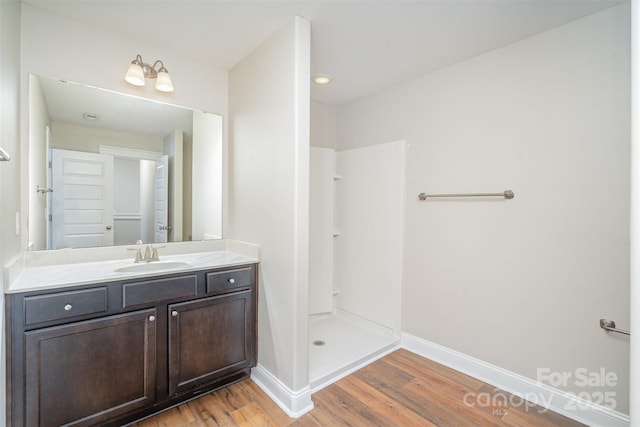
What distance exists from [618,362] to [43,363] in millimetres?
2926

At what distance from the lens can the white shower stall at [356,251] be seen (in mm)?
2742

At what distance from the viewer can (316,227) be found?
313cm

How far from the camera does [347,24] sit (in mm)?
1868

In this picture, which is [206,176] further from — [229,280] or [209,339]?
[209,339]

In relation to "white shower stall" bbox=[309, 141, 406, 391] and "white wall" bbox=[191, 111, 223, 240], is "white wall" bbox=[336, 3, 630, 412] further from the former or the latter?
"white wall" bbox=[191, 111, 223, 240]

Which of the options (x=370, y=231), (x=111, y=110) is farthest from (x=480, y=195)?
(x=111, y=110)

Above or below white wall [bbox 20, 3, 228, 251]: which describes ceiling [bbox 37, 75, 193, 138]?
below

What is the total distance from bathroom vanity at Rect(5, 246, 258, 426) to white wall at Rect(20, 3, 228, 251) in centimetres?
62

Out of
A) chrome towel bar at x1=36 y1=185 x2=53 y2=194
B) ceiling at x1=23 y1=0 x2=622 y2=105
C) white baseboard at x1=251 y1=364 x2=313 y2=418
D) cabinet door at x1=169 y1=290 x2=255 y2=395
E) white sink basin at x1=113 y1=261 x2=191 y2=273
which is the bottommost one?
white baseboard at x1=251 y1=364 x2=313 y2=418

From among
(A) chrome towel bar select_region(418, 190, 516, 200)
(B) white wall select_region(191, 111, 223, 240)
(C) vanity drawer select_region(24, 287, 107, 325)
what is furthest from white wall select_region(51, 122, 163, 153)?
(A) chrome towel bar select_region(418, 190, 516, 200)

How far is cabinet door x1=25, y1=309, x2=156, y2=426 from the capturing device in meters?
1.40

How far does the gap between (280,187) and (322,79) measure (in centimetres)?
125

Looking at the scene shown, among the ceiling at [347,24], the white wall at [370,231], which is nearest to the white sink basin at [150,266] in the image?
the ceiling at [347,24]

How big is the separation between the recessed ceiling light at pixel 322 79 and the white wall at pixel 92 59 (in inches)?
34.4
